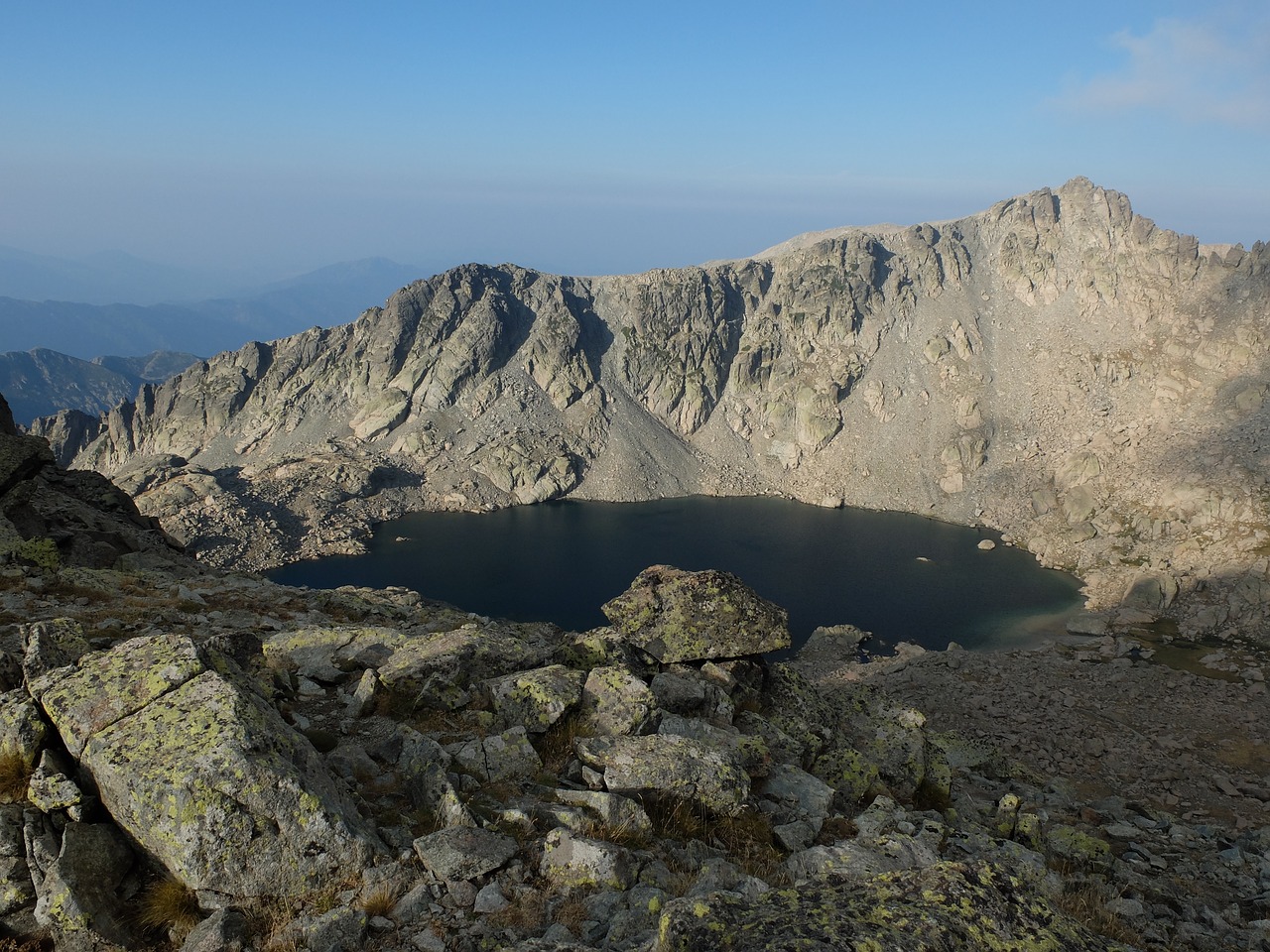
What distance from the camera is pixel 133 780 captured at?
Answer: 7691 millimetres

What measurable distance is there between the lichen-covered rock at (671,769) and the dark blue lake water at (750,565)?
2202 inches

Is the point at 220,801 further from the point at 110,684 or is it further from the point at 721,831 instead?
the point at 721,831

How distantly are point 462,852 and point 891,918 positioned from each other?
505cm

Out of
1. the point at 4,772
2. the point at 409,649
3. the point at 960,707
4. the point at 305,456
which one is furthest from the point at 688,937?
the point at 305,456

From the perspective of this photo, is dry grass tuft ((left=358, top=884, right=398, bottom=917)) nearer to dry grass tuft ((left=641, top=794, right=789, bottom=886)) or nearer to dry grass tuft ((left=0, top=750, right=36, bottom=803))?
dry grass tuft ((left=0, top=750, right=36, bottom=803))

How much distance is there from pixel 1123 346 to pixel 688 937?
142 meters

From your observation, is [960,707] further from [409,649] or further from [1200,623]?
[409,649]

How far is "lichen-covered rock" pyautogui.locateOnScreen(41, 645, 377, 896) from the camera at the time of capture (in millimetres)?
7520

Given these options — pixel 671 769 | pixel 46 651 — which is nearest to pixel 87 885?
pixel 46 651

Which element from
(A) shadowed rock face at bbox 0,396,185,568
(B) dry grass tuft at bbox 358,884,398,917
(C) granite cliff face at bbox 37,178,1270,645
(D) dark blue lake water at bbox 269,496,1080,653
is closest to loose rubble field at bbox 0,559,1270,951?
(B) dry grass tuft at bbox 358,884,398,917

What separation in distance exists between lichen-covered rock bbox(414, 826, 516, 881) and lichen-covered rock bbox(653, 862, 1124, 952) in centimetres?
284

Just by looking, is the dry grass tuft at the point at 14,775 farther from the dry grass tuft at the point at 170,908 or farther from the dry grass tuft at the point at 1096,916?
the dry grass tuft at the point at 1096,916

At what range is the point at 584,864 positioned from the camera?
8.84 meters

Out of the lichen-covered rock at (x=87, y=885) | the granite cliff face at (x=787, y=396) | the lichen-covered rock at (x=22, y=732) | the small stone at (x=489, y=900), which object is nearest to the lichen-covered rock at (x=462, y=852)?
the small stone at (x=489, y=900)
